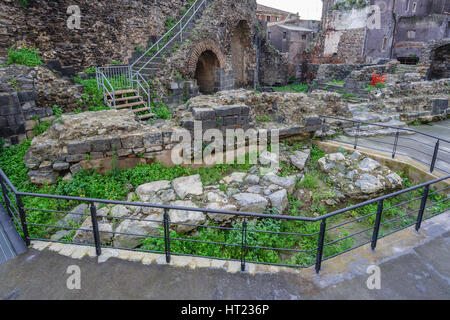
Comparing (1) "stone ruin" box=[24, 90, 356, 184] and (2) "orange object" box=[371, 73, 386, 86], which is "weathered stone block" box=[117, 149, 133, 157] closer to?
(1) "stone ruin" box=[24, 90, 356, 184]

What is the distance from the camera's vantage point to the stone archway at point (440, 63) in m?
19.7

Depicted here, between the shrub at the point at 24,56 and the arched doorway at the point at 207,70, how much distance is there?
7.80 meters

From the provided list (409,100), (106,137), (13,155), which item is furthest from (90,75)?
(409,100)

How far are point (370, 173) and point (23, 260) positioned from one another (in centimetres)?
673

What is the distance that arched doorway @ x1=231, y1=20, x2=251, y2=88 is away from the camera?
1791 centimetres

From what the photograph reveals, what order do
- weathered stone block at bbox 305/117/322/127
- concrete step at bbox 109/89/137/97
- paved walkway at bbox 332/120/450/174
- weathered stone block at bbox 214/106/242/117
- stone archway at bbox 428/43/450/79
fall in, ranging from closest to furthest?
weathered stone block at bbox 214/106/242/117 → paved walkway at bbox 332/120/450/174 → weathered stone block at bbox 305/117/322/127 → concrete step at bbox 109/89/137/97 → stone archway at bbox 428/43/450/79

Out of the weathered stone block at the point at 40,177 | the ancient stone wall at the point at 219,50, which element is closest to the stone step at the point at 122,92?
the ancient stone wall at the point at 219,50

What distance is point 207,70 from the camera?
15.4 meters

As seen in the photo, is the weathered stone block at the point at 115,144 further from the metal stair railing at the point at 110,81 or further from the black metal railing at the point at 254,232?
the metal stair railing at the point at 110,81

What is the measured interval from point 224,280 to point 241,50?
17.8 m

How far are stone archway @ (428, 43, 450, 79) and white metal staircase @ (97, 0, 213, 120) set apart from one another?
53.8ft

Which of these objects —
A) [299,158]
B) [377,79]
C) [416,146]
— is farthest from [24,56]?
[377,79]

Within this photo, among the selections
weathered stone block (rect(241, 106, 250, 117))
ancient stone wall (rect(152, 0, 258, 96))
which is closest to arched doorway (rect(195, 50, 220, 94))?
ancient stone wall (rect(152, 0, 258, 96))

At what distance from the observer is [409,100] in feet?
36.9
